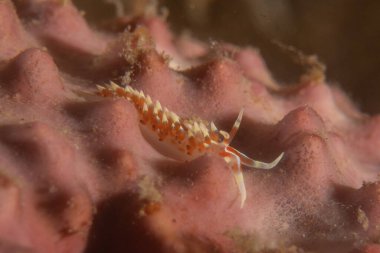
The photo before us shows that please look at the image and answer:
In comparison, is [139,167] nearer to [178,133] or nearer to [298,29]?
[178,133]

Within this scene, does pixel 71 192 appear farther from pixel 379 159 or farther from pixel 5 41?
pixel 379 159

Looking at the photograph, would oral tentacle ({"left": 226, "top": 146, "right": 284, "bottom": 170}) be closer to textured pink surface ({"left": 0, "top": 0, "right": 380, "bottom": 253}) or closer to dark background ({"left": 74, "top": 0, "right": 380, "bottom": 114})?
textured pink surface ({"left": 0, "top": 0, "right": 380, "bottom": 253})

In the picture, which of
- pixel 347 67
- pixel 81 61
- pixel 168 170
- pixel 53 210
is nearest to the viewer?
pixel 53 210

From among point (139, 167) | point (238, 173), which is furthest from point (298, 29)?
point (139, 167)

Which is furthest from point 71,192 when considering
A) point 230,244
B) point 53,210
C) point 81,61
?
point 81,61

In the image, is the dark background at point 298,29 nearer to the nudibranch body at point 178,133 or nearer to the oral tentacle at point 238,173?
the nudibranch body at point 178,133

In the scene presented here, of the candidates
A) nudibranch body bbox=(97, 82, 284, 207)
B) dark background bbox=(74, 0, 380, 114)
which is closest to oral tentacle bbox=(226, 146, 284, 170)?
nudibranch body bbox=(97, 82, 284, 207)

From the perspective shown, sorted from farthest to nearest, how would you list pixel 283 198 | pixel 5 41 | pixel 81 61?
pixel 81 61
pixel 5 41
pixel 283 198
